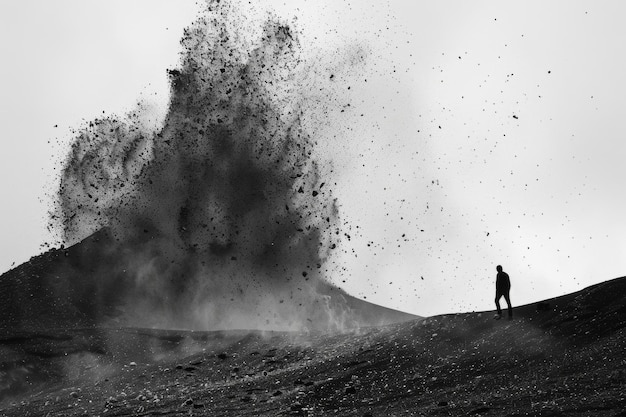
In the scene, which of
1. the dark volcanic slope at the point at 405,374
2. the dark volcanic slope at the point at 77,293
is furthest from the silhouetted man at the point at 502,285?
the dark volcanic slope at the point at 77,293

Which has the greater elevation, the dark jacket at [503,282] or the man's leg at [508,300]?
the dark jacket at [503,282]

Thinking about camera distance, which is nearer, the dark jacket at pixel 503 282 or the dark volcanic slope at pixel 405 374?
the dark volcanic slope at pixel 405 374

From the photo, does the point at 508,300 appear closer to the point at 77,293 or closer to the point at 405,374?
the point at 405,374

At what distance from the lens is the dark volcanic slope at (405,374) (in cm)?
2378

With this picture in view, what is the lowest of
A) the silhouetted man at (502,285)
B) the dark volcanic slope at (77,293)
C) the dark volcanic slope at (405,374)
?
the dark volcanic slope at (405,374)

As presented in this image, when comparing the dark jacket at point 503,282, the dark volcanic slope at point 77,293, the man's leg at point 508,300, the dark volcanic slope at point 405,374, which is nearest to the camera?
the dark volcanic slope at point 405,374

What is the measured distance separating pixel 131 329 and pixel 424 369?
22202 mm

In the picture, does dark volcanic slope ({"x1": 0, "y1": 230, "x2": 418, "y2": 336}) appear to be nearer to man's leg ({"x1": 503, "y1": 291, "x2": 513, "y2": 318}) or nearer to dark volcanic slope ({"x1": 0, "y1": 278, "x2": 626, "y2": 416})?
dark volcanic slope ({"x1": 0, "y1": 278, "x2": 626, "y2": 416})

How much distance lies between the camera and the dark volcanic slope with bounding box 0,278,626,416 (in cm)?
2378

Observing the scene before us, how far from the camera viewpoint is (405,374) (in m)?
28.9

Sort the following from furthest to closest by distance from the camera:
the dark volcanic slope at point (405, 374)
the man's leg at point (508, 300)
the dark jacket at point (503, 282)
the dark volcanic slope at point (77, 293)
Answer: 1. the dark volcanic slope at point (77, 293)
2. the man's leg at point (508, 300)
3. the dark jacket at point (503, 282)
4. the dark volcanic slope at point (405, 374)

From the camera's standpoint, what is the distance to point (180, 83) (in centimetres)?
5778

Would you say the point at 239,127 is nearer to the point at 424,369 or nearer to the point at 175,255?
the point at 175,255

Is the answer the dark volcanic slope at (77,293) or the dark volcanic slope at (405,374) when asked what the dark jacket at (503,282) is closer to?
the dark volcanic slope at (405,374)
